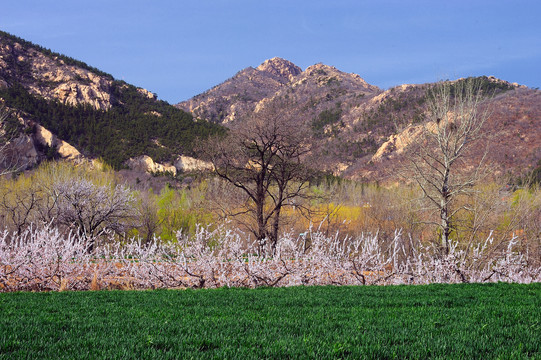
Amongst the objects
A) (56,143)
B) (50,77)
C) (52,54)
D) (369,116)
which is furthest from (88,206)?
(369,116)

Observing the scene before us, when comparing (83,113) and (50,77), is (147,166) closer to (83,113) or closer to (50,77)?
(83,113)

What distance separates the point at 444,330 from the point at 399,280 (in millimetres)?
8201

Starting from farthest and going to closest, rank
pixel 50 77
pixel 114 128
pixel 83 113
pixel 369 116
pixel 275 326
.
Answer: pixel 369 116, pixel 50 77, pixel 83 113, pixel 114 128, pixel 275 326

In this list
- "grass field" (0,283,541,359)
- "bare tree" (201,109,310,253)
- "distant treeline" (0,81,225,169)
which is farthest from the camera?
"distant treeline" (0,81,225,169)

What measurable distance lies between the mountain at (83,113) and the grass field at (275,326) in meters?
55.7

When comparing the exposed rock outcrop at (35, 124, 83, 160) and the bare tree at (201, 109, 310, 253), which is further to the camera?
the exposed rock outcrop at (35, 124, 83, 160)

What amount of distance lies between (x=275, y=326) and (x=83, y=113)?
84.2m

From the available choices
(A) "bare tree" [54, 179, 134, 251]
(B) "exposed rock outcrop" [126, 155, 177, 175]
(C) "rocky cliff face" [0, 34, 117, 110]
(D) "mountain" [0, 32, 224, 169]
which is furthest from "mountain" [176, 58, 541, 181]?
(C) "rocky cliff face" [0, 34, 117, 110]

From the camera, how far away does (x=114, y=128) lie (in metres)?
78.5

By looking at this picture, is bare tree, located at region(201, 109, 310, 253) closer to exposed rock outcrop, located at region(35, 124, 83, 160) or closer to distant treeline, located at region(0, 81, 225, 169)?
distant treeline, located at region(0, 81, 225, 169)

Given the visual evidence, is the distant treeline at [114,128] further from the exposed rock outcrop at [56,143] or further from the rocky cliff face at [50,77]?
the rocky cliff face at [50,77]

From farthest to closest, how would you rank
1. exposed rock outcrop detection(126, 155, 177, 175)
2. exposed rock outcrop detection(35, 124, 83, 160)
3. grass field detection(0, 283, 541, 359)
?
exposed rock outcrop detection(126, 155, 177, 175), exposed rock outcrop detection(35, 124, 83, 160), grass field detection(0, 283, 541, 359)

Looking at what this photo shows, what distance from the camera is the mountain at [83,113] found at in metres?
71.6

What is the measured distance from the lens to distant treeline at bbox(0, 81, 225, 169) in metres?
72.8
